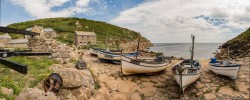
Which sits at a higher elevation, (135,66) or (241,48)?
(241,48)

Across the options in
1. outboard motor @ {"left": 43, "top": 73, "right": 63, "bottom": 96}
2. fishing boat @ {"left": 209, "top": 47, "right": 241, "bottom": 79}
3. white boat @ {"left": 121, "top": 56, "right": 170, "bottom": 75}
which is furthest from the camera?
white boat @ {"left": 121, "top": 56, "right": 170, "bottom": 75}

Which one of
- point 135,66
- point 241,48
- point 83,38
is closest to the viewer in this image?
point 135,66

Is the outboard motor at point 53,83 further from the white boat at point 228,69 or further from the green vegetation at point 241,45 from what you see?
the green vegetation at point 241,45

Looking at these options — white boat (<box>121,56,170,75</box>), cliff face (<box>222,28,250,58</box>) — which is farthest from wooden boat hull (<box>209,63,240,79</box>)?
cliff face (<box>222,28,250,58</box>)

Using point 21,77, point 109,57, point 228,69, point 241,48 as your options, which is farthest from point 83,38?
point 21,77

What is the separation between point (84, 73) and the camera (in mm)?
16406

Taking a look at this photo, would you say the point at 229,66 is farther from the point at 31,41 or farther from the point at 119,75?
the point at 31,41

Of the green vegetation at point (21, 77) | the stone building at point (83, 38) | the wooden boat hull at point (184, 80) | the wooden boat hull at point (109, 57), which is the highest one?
the stone building at point (83, 38)

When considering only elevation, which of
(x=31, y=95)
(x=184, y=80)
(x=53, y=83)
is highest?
(x=53, y=83)

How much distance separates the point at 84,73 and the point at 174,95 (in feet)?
24.8

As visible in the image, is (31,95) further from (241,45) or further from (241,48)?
(241,45)

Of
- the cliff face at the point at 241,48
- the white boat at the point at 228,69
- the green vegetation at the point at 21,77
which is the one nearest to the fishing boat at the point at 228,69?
the white boat at the point at 228,69

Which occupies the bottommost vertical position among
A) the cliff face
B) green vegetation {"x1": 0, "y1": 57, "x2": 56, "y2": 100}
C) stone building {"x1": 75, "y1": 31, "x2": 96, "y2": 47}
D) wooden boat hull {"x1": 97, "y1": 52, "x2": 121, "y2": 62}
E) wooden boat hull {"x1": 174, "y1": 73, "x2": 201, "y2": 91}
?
wooden boat hull {"x1": 174, "y1": 73, "x2": 201, "y2": 91}

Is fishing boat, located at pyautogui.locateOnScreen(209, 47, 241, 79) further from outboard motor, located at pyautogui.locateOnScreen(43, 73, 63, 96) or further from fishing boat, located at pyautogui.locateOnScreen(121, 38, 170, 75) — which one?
outboard motor, located at pyautogui.locateOnScreen(43, 73, 63, 96)
